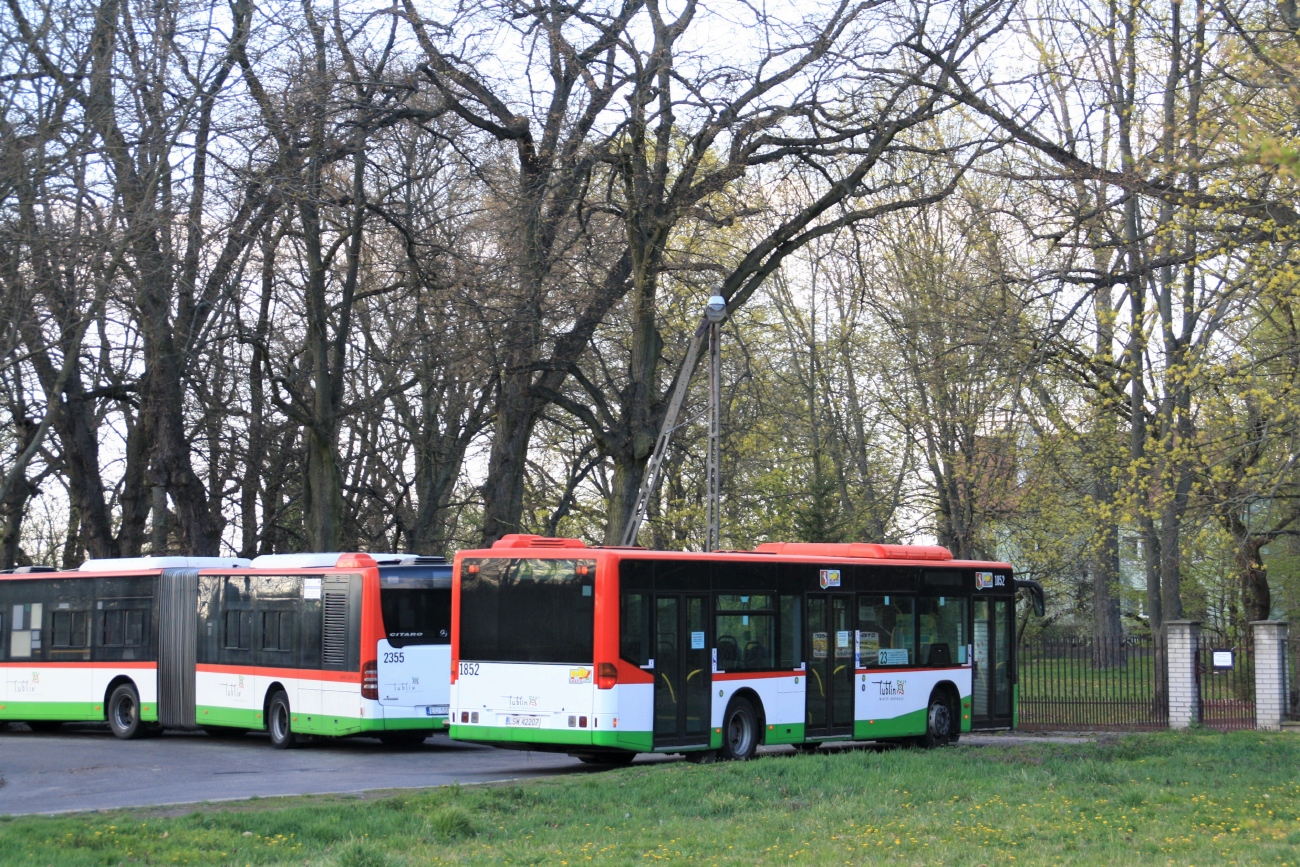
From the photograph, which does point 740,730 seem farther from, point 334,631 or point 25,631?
point 25,631

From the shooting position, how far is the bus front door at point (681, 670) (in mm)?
16828

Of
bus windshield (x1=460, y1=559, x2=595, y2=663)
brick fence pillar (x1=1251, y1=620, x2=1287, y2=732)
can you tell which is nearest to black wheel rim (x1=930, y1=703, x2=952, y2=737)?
brick fence pillar (x1=1251, y1=620, x2=1287, y2=732)

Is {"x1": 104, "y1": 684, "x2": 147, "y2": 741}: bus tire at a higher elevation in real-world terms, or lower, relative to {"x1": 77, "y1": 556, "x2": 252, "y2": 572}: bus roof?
lower

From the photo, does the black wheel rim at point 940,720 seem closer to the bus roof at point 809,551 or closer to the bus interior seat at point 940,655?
the bus interior seat at point 940,655

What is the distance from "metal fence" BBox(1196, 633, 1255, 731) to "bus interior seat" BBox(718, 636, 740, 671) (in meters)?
9.92

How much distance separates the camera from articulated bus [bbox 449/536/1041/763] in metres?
16.5

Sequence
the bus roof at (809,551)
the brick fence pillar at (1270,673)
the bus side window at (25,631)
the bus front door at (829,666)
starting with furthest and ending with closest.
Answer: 1. the bus side window at (25,631)
2. the brick fence pillar at (1270,673)
3. the bus front door at (829,666)
4. the bus roof at (809,551)

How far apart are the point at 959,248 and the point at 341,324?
12500 millimetres

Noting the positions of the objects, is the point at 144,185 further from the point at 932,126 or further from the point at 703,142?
the point at 932,126

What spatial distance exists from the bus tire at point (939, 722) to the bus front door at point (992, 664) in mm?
500

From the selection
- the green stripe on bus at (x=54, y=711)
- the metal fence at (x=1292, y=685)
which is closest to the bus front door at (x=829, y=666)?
the metal fence at (x=1292, y=685)

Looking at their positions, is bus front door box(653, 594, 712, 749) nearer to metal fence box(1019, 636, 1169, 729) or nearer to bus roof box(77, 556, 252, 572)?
bus roof box(77, 556, 252, 572)

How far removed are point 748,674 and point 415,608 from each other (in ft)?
16.0

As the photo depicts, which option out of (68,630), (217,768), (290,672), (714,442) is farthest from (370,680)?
(68,630)
